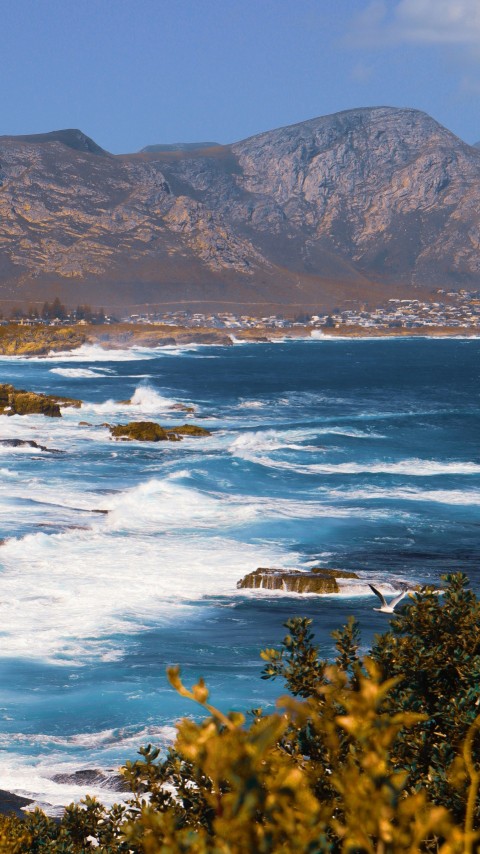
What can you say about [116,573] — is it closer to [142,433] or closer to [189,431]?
[142,433]

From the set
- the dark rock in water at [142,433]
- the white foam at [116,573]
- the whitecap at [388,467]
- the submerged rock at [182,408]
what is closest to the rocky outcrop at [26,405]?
the submerged rock at [182,408]

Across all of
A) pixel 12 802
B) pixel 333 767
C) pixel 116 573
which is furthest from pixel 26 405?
pixel 333 767

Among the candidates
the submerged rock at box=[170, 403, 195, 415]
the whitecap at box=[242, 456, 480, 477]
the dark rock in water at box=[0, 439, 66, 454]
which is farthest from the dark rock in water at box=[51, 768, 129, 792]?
the submerged rock at box=[170, 403, 195, 415]

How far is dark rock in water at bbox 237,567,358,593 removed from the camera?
32.1 m

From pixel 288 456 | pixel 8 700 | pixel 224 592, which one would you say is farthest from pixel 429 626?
pixel 288 456

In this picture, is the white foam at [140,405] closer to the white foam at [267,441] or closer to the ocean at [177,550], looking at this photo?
the ocean at [177,550]

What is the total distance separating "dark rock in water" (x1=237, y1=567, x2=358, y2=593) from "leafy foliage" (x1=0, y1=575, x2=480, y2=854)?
67.2 feet

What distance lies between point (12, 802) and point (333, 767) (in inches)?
554

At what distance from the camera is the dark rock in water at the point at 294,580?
1265 inches

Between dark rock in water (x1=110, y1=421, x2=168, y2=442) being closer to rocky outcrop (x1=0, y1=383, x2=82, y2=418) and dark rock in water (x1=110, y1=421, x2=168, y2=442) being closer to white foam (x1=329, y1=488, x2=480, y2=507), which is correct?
rocky outcrop (x1=0, y1=383, x2=82, y2=418)

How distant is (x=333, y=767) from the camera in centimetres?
500

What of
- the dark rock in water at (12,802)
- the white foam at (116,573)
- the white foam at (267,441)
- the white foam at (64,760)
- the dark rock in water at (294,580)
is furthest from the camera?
the white foam at (267,441)

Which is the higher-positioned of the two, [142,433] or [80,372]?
[80,372]

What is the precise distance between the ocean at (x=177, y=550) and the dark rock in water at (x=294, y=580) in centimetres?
50
